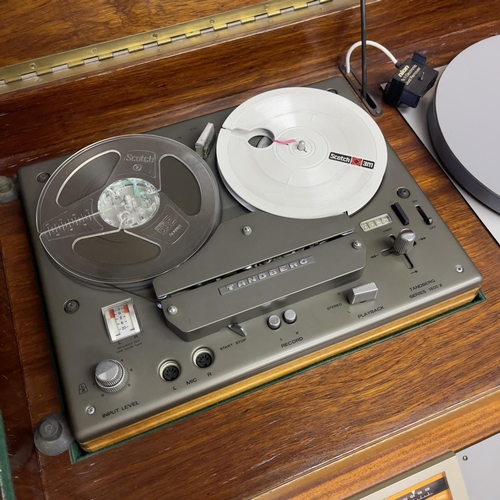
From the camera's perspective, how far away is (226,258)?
2.83 ft

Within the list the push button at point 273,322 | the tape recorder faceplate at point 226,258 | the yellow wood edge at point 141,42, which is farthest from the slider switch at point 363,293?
the yellow wood edge at point 141,42

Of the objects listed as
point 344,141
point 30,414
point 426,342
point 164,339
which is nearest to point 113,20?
point 344,141

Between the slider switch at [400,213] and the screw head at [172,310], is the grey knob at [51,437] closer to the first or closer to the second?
the screw head at [172,310]

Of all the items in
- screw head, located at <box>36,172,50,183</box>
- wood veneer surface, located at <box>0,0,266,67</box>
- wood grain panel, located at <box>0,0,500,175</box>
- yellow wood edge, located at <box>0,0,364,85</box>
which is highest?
wood veneer surface, located at <box>0,0,266,67</box>

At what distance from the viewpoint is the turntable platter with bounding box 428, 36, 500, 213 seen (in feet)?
3.25

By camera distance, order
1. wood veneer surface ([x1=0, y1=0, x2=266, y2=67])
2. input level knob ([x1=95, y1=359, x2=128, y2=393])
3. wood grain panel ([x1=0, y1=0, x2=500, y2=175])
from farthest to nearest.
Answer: wood grain panel ([x1=0, y1=0, x2=500, y2=175]), wood veneer surface ([x1=0, y1=0, x2=266, y2=67]), input level knob ([x1=95, y1=359, x2=128, y2=393])

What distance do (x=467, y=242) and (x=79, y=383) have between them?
0.73m

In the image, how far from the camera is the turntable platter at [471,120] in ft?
3.25

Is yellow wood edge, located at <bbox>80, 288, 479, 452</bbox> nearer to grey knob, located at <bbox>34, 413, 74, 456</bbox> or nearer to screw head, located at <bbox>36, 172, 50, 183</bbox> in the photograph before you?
grey knob, located at <bbox>34, 413, 74, 456</bbox>

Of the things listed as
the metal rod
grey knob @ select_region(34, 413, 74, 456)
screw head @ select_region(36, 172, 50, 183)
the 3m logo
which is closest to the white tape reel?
the 3m logo

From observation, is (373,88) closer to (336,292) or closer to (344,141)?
(344,141)

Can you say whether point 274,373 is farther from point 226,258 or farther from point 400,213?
point 400,213

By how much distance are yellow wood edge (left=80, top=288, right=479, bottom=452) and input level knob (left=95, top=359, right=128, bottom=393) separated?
70 millimetres

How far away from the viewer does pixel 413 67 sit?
1.10m
